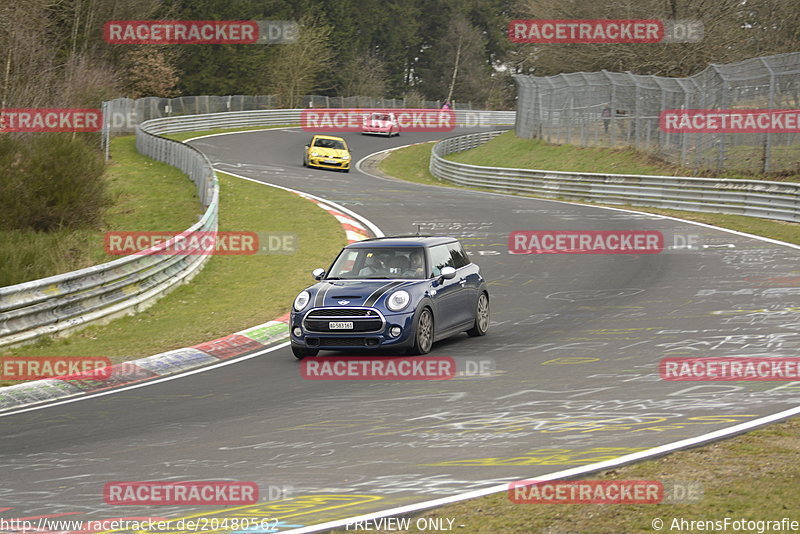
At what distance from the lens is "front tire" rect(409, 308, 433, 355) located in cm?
1284

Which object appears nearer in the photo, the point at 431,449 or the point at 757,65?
the point at 431,449

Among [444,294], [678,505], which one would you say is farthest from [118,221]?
[678,505]

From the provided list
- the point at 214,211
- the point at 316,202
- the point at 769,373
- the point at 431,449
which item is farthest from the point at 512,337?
the point at 316,202

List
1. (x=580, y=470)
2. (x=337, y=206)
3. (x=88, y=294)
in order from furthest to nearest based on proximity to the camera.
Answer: (x=337, y=206) < (x=88, y=294) < (x=580, y=470)

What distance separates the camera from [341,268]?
1403cm

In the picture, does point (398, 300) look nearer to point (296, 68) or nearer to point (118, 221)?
point (118, 221)

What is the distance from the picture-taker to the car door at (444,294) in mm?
13477

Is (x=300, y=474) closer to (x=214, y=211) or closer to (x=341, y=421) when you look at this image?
(x=341, y=421)

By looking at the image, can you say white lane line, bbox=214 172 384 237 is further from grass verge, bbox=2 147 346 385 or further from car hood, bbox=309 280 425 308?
car hood, bbox=309 280 425 308

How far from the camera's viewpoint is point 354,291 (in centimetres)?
1313

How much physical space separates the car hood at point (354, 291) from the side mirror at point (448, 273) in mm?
422

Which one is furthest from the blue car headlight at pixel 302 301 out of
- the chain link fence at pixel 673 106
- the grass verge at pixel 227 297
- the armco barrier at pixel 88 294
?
the chain link fence at pixel 673 106

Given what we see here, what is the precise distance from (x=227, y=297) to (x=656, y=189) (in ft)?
54.2

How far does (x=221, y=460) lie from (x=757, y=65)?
2550 cm
